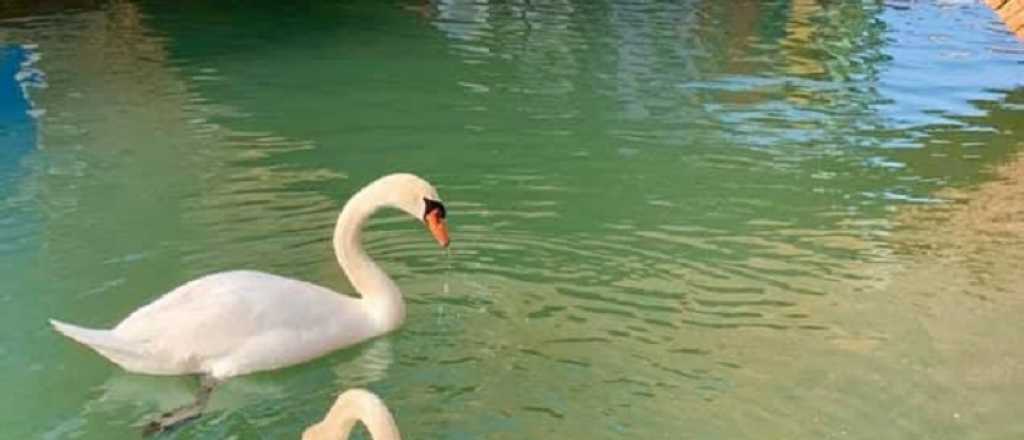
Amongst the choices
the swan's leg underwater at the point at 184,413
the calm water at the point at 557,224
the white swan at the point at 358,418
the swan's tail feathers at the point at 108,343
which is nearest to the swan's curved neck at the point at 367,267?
the calm water at the point at 557,224

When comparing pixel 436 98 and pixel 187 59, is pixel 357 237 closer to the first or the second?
pixel 436 98

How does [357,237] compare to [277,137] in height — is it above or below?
above

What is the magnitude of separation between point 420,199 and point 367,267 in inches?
13.9

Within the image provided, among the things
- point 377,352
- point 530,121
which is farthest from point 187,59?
point 377,352

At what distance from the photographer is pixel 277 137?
9039 mm

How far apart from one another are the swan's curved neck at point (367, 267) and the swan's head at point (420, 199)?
5cm

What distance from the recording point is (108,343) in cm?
486

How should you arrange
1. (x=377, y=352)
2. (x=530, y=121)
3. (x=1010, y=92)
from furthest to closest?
(x=1010, y=92) < (x=530, y=121) < (x=377, y=352)

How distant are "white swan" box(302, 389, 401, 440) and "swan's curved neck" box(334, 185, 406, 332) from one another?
1559 mm

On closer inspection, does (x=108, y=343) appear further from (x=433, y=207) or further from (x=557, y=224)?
(x=557, y=224)

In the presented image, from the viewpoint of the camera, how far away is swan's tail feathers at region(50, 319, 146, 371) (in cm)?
484

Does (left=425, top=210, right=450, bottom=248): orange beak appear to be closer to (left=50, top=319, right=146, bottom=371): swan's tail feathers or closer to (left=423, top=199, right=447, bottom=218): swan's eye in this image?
(left=423, top=199, right=447, bottom=218): swan's eye

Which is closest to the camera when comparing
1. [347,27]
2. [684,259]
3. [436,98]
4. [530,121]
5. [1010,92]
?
[684,259]

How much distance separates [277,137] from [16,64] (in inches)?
146
